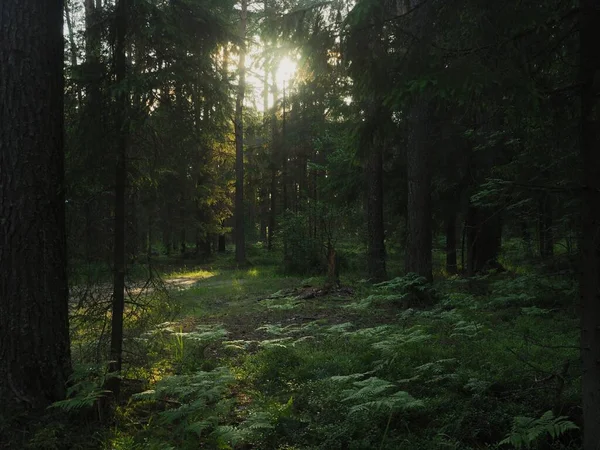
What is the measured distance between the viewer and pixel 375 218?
1438 cm

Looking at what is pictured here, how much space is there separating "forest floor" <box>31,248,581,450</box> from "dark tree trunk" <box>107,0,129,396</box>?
0.22 m

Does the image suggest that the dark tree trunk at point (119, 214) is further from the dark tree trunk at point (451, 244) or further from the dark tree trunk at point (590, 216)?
the dark tree trunk at point (451, 244)

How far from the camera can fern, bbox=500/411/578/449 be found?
3170 millimetres

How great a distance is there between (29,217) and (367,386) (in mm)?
3665

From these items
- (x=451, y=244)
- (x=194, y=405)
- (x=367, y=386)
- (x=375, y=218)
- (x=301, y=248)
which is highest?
(x=375, y=218)

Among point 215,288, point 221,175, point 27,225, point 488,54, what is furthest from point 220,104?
point 221,175

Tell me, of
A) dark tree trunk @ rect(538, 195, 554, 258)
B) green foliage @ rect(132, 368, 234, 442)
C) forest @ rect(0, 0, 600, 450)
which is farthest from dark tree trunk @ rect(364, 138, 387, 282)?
green foliage @ rect(132, 368, 234, 442)

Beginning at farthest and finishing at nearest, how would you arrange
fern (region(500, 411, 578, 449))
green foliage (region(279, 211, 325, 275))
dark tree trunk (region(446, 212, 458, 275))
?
green foliage (region(279, 211, 325, 275)) → dark tree trunk (region(446, 212, 458, 275)) → fern (region(500, 411, 578, 449))

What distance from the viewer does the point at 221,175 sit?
28047 millimetres

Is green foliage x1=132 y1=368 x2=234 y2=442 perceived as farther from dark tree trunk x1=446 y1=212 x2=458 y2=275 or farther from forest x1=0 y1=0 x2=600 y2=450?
dark tree trunk x1=446 y1=212 x2=458 y2=275

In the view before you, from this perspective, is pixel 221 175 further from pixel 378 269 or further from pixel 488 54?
pixel 488 54

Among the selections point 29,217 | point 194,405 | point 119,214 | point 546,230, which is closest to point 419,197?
point 546,230

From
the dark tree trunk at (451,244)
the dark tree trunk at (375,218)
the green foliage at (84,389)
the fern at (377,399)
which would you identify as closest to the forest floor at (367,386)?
the fern at (377,399)

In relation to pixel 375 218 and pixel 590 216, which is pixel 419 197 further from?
pixel 590 216
